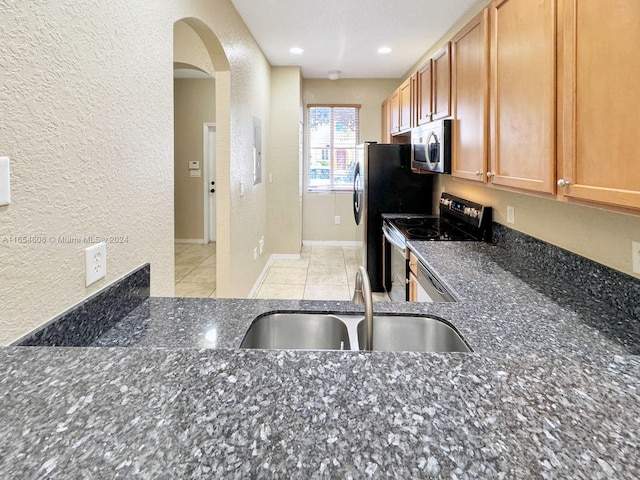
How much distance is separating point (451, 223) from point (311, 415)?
299 centimetres

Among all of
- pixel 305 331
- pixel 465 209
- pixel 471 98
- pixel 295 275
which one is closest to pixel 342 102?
pixel 295 275

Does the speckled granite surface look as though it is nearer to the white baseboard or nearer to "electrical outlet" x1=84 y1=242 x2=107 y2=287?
"electrical outlet" x1=84 y1=242 x2=107 y2=287

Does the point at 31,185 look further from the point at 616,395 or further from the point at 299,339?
the point at 616,395

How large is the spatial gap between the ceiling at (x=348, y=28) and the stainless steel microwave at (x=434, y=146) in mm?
979

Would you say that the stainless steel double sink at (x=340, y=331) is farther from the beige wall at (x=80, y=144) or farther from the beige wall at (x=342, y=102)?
the beige wall at (x=342, y=102)

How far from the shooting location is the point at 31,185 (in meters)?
0.96

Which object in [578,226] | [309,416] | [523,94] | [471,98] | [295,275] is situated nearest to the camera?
[309,416]

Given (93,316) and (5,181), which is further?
(93,316)

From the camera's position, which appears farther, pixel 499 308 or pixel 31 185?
pixel 499 308

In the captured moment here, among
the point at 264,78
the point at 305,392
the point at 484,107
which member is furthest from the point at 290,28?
the point at 305,392

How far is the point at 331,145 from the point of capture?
6.46m

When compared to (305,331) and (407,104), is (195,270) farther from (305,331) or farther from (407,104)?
(305,331)

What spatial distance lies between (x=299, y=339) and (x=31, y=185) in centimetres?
86

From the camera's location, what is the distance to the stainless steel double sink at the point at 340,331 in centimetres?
131
